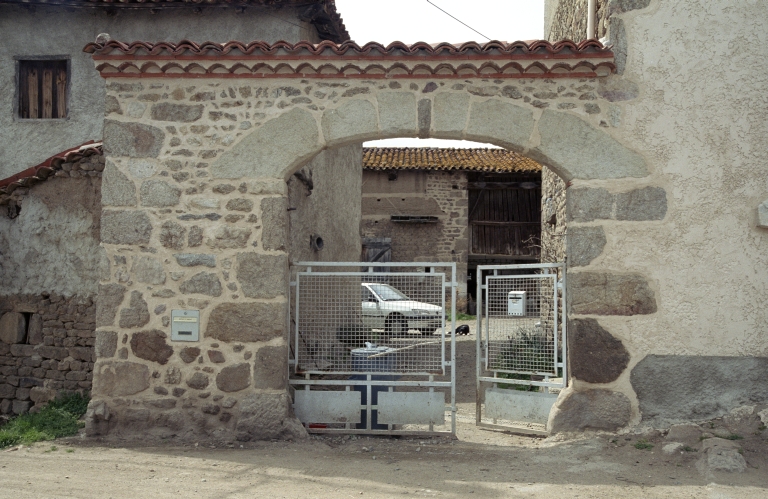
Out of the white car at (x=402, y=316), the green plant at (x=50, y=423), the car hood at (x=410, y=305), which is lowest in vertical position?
the green plant at (x=50, y=423)

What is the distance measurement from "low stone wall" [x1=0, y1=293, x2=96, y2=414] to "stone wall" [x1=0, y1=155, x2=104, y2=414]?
1 cm

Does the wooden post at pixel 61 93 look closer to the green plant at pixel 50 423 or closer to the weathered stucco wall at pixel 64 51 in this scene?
the weathered stucco wall at pixel 64 51

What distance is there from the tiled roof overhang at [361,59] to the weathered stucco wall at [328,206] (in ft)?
6.03

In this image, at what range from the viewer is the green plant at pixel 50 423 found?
567cm

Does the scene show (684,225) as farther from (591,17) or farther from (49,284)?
(49,284)

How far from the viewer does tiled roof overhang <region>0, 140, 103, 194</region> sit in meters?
7.14

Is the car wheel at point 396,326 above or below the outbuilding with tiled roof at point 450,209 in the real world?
below

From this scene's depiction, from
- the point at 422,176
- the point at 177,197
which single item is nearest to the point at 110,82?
the point at 177,197

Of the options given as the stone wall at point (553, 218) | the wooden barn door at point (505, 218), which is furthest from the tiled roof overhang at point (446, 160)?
the stone wall at point (553, 218)

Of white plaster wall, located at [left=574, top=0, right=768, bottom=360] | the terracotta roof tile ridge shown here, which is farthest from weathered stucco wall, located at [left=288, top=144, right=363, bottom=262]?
white plaster wall, located at [left=574, top=0, right=768, bottom=360]

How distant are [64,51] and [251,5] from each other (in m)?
2.84

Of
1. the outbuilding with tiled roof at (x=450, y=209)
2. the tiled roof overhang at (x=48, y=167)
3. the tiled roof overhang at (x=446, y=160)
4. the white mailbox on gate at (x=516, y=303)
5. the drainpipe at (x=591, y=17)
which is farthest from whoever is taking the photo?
the outbuilding with tiled roof at (x=450, y=209)

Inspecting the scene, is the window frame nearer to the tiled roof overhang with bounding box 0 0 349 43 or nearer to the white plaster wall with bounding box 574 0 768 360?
the tiled roof overhang with bounding box 0 0 349 43

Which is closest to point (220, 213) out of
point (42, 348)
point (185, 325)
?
point (185, 325)
